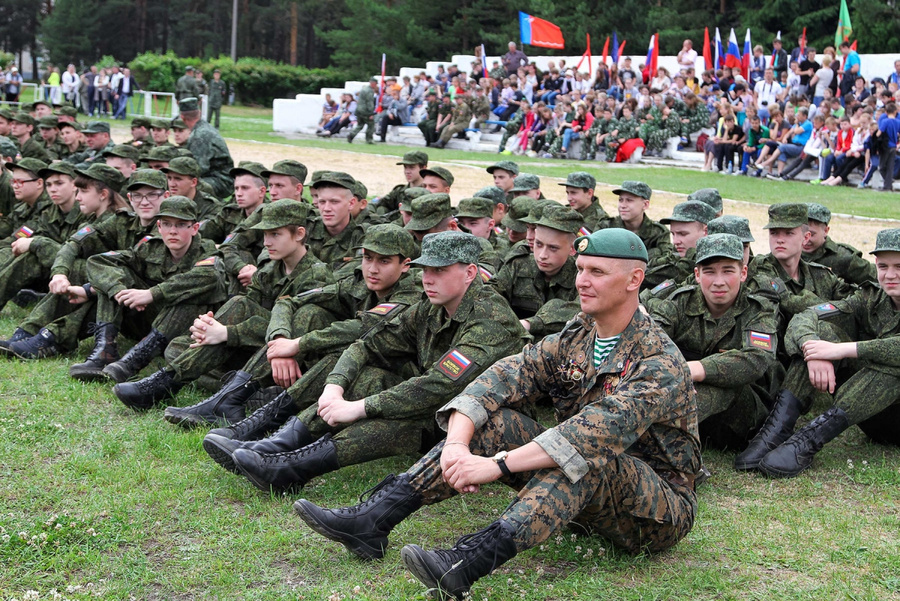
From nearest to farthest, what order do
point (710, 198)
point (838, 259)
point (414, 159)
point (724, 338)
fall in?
point (724, 338), point (838, 259), point (710, 198), point (414, 159)

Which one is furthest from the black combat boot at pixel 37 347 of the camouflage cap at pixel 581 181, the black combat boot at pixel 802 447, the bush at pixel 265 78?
the bush at pixel 265 78

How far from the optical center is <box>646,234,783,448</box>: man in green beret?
5.20 m

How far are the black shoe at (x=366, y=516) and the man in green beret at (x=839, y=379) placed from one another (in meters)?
2.21

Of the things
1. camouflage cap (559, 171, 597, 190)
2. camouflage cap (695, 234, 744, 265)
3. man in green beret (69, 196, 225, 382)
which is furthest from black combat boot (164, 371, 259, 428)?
camouflage cap (559, 171, 597, 190)

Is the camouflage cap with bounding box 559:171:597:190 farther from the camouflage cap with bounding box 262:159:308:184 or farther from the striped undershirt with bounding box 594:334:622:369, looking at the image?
the striped undershirt with bounding box 594:334:622:369

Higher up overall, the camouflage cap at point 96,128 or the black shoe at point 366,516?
the camouflage cap at point 96,128

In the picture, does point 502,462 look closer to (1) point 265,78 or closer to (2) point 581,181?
(2) point 581,181

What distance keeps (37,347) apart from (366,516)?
439 centimetres

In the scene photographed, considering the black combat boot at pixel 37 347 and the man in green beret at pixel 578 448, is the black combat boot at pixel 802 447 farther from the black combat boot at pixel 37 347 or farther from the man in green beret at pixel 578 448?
the black combat boot at pixel 37 347

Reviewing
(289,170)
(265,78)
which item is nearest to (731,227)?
(289,170)

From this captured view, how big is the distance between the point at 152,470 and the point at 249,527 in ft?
3.15

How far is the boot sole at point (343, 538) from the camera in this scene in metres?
4.04

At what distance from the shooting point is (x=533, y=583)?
3965mm

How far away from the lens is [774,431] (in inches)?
211
